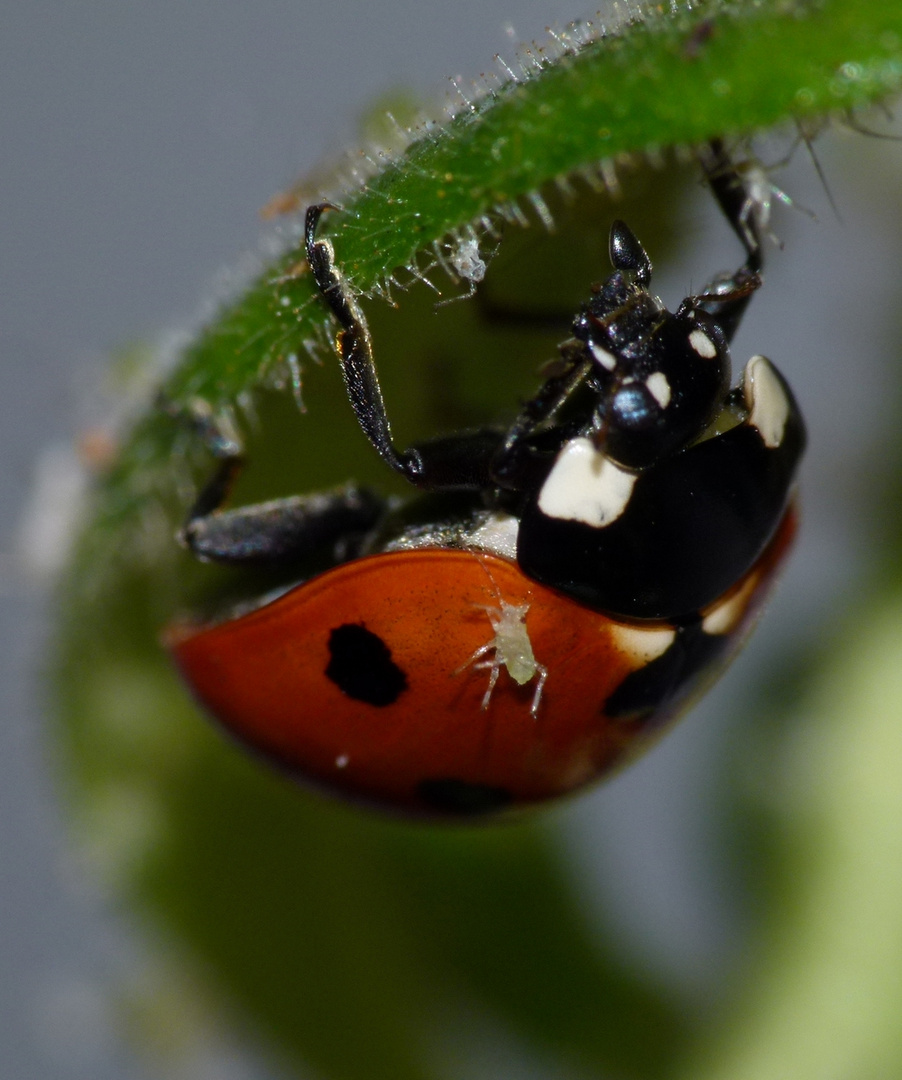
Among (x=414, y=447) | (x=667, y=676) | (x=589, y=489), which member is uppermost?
(x=414, y=447)

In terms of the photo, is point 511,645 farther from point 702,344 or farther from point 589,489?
point 702,344

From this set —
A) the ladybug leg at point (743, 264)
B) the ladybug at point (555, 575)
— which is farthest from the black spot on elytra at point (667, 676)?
the ladybug leg at point (743, 264)

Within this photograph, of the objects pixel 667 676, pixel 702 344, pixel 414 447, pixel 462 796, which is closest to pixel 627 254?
pixel 702 344

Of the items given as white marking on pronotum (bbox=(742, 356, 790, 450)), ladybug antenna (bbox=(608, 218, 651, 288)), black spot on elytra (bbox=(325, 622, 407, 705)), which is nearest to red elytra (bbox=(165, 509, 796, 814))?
black spot on elytra (bbox=(325, 622, 407, 705))

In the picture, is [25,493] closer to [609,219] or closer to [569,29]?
[609,219]

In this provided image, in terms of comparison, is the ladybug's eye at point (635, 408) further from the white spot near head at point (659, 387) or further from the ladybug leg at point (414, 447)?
the ladybug leg at point (414, 447)

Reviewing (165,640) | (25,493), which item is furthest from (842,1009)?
(25,493)
